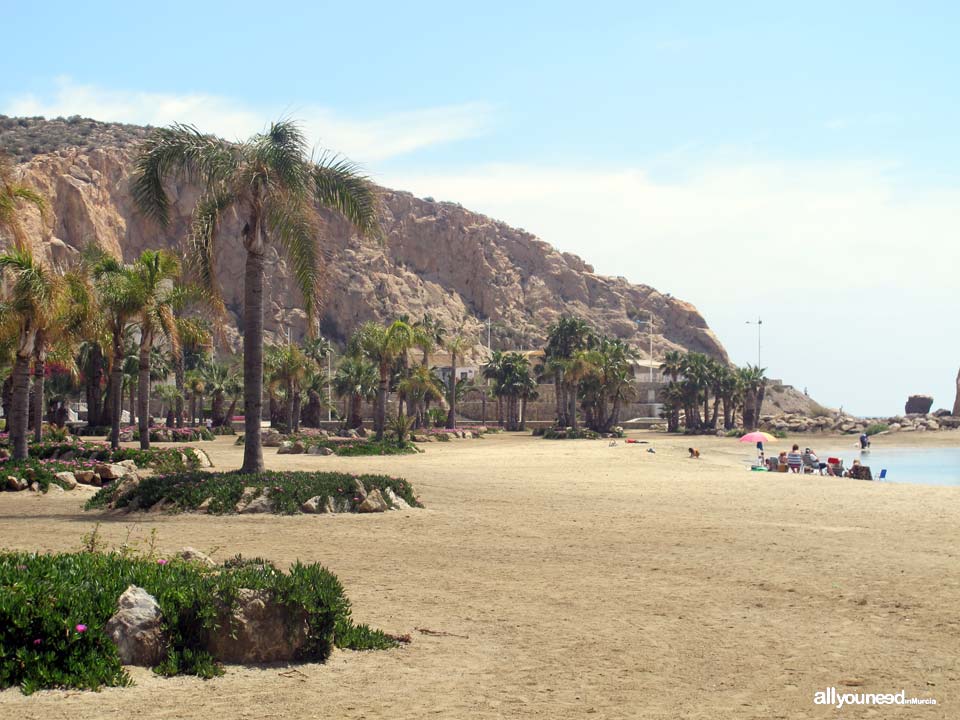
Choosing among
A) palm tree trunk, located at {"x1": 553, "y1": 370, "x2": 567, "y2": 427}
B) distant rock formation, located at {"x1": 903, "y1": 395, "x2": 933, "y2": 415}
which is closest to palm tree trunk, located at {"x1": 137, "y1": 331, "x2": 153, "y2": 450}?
palm tree trunk, located at {"x1": 553, "y1": 370, "x2": 567, "y2": 427}

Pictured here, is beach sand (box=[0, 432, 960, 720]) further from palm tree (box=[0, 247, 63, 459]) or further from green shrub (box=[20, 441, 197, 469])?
green shrub (box=[20, 441, 197, 469])

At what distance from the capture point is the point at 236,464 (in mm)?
28734

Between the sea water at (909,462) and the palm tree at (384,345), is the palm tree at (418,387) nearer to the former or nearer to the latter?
the palm tree at (384,345)

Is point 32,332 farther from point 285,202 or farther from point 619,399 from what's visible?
point 619,399

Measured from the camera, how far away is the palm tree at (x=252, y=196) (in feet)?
62.5

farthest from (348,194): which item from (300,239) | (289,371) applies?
(289,371)

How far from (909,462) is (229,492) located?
47.1 m

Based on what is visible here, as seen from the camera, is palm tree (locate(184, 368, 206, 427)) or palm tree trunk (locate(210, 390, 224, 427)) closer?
palm tree (locate(184, 368, 206, 427))

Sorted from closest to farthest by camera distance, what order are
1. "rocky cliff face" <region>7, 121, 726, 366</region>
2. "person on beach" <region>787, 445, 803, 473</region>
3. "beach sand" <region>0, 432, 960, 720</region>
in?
"beach sand" <region>0, 432, 960, 720</region> < "person on beach" <region>787, 445, 803, 473</region> < "rocky cliff face" <region>7, 121, 726, 366</region>

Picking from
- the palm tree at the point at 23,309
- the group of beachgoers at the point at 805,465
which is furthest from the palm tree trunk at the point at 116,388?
the group of beachgoers at the point at 805,465

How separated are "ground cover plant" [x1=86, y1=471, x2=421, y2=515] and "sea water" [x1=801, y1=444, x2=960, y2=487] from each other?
24.2m

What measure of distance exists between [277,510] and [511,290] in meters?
142

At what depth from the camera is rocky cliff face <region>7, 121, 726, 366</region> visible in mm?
111312

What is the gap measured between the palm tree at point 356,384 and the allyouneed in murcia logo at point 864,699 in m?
57.7
